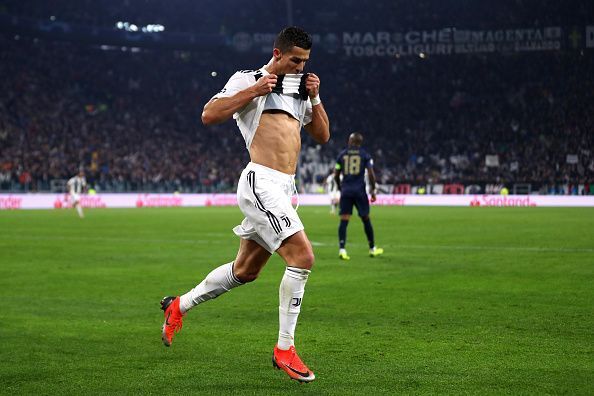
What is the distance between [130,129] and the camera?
195 feet

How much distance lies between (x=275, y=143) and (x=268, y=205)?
0.49m

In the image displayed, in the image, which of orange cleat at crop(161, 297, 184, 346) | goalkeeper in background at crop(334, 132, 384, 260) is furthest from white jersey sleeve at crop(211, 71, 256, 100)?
goalkeeper in background at crop(334, 132, 384, 260)

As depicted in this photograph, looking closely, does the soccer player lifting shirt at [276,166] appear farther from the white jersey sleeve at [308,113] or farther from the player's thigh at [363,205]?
the player's thigh at [363,205]

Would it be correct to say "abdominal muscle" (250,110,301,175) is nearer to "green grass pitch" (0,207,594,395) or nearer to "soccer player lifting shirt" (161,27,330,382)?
"soccer player lifting shirt" (161,27,330,382)

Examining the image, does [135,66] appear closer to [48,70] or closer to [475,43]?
[48,70]

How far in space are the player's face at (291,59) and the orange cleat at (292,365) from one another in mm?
2050

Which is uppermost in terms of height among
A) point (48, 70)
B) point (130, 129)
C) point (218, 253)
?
point (48, 70)

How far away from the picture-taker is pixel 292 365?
19.2ft

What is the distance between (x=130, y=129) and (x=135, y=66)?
7.58 metres

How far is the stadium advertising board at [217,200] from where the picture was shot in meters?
42.4

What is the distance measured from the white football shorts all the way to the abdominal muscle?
0.06 m

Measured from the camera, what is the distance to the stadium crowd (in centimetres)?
5262

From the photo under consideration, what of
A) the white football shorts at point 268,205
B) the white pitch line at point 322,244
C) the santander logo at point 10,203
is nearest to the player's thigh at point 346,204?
the white pitch line at point 322,244

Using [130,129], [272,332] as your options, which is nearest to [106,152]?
[130,129]
